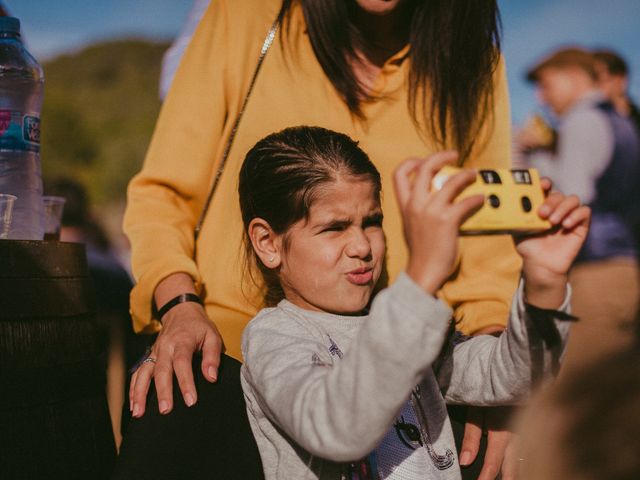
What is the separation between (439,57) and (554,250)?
838 millimetres

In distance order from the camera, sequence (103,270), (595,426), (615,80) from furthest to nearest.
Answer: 1. (615,80)
2. (103,270)
3. (595,426)

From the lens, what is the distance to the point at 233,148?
192cm

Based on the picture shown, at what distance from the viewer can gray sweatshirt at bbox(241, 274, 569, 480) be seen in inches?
45.7

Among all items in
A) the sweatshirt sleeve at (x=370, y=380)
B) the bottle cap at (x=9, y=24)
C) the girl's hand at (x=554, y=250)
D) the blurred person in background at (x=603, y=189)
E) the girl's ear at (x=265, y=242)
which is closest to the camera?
the sweatshirt sleeve at (x=370, y=380)

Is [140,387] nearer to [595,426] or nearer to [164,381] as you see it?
[164,381]

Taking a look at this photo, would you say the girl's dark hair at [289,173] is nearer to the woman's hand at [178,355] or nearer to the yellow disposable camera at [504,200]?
the woman's hand at [178,355]

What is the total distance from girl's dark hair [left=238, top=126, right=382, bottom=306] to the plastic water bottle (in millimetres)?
531

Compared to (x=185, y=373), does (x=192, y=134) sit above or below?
above

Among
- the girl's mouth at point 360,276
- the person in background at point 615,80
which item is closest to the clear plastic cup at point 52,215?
the girl's mouth at point 360,276

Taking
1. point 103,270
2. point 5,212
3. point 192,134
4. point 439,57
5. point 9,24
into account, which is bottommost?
point 103,270

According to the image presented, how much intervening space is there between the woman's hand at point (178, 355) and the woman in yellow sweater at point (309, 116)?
4cm

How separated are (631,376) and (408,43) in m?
1.37

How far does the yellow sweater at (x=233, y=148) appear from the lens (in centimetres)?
185

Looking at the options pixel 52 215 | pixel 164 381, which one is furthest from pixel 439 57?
pixel 52 215
